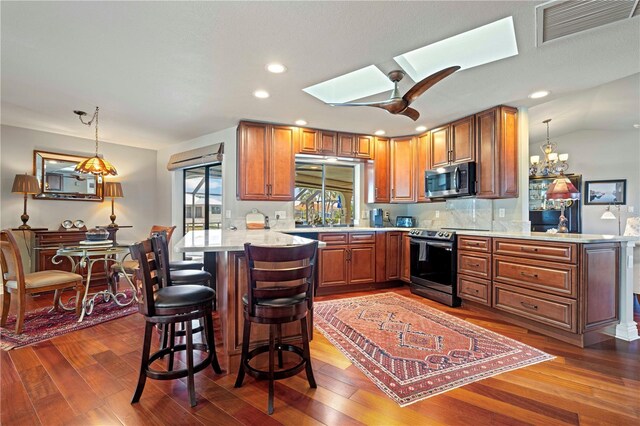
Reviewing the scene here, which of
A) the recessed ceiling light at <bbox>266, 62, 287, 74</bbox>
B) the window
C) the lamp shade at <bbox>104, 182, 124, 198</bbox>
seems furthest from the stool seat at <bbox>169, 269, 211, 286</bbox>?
the lamp shade at <bbox>104, 182, 124, 198</bbox>

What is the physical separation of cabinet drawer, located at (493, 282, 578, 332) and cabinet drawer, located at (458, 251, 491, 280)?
0.56 ft

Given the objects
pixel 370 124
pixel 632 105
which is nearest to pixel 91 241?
pixel 370 124

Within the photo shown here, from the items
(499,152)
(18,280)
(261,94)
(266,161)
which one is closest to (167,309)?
(18,280)

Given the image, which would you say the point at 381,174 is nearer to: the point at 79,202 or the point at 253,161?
the point at 253,161

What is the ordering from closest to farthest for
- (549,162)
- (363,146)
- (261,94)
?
(261,94) < (363,146) < (549,162)

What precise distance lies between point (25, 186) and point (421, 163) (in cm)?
564

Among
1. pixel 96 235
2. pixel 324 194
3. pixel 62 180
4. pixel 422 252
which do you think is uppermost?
pixel 62 180

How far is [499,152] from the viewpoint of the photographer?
11.8 ft

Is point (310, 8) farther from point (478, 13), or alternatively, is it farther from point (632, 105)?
point (632, 105)

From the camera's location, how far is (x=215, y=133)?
4.83 meters

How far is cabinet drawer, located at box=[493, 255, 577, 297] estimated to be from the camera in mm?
2680

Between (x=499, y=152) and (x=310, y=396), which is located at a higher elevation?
(x=499, y=152)

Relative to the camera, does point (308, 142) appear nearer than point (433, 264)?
No

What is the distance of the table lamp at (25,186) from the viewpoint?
422 cm
